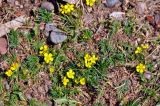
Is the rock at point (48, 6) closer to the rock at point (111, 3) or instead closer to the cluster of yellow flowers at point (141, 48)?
the rock at point (111, 3)

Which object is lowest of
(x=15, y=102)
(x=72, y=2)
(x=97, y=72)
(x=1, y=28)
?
(x=15, y=102)

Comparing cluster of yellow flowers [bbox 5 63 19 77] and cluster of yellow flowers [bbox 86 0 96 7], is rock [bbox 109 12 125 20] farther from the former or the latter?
cluster of yellow flowers [bbox 5 63 19 77]

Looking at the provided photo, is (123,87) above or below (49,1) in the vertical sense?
below

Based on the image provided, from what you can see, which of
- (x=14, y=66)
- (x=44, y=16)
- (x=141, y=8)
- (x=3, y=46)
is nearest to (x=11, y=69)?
(x=14, y=66)

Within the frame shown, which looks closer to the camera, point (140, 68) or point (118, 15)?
point (140, 68)

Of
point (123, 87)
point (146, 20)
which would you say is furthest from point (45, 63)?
point (146, 20)

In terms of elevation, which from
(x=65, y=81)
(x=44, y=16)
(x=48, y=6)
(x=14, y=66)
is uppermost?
(x=48, y=6)

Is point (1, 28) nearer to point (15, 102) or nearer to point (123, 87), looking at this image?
point (15, 102)

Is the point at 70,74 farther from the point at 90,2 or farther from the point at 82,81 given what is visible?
the point at 90,2
